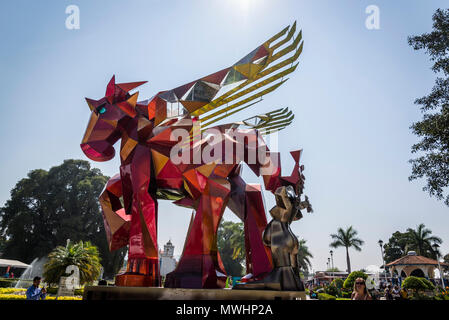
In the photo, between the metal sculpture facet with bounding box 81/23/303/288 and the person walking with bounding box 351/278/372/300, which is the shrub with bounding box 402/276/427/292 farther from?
the person walking with bounding box 351/278/372/300

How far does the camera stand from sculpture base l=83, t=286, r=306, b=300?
4.88m

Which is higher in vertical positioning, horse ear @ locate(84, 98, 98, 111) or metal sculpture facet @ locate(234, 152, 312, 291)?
horse ear @ locate(84, 98, 98, 111)

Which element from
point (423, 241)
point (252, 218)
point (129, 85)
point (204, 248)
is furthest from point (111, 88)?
point (423, 241)

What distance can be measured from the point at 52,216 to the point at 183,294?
34.5m

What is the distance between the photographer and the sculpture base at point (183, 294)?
4.88 meters

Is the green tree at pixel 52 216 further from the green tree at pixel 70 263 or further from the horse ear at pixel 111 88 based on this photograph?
the horse ear at pixel 111 88

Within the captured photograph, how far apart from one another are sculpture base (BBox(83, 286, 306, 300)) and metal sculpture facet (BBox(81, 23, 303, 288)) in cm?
51

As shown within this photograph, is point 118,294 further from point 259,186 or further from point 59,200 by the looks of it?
point 59,200

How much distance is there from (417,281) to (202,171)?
1896 cm

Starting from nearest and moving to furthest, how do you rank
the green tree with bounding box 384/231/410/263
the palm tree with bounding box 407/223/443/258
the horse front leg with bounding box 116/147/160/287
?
1. the horse front leg with bounding box 116/147/160/287
2. the palm tree with bounding box 407/223/443/258
3. the green tree with bounding box 384/231/410/263

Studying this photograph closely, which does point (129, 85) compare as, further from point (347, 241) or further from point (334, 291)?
point (347, 241)

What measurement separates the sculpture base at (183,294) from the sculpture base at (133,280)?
47 cm

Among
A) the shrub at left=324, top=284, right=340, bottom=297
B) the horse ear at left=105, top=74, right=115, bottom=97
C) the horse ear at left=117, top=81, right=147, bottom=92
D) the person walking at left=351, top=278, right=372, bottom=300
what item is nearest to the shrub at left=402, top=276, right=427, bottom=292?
the shrub at left=324, top=284, right=340, bottom=297

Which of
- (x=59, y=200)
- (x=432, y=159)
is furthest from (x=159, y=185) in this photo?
(x=59, y=200)
